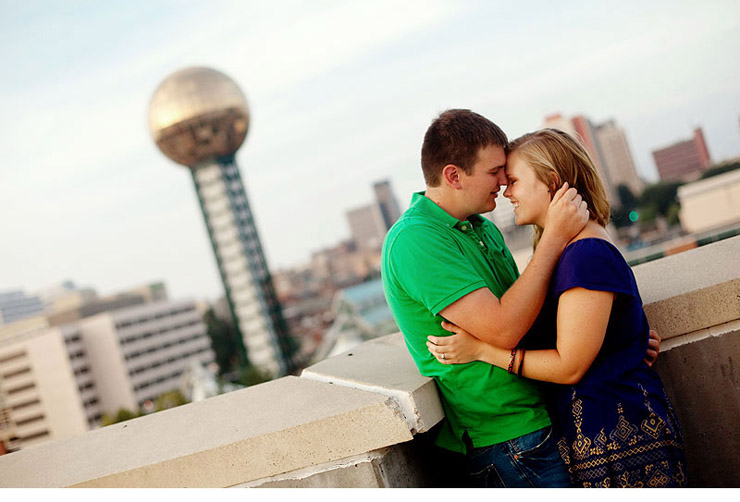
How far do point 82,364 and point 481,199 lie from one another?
10435 cm

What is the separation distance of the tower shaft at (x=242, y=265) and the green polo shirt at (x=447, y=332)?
74681 mm

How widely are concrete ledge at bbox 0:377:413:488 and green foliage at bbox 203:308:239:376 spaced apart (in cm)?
10481

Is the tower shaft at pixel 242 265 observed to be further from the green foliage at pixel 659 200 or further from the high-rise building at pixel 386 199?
the high-rise building at pixel 386 199

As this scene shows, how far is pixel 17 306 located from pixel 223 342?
9743 centimetres

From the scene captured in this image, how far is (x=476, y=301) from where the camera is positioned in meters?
2.16

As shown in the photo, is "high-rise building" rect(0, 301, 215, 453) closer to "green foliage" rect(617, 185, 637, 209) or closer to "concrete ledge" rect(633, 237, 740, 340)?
"green foliage" rect(617, 185, 637, 209)

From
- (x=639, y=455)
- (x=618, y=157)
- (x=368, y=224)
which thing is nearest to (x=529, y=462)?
(x=639, y=455)

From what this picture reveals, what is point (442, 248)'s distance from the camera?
2.23 m

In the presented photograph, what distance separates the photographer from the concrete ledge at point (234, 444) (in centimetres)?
200

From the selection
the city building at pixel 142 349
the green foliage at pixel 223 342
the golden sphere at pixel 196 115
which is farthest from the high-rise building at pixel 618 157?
the city building at pixel 142 349

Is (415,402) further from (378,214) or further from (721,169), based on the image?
(378,214)

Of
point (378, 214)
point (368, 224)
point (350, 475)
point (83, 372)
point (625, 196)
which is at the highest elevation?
point (378, 214)
